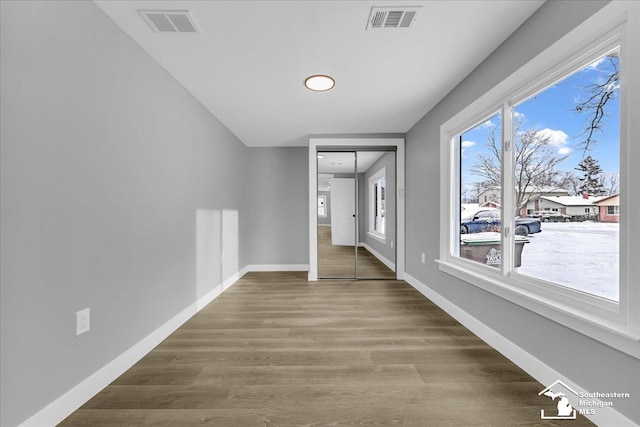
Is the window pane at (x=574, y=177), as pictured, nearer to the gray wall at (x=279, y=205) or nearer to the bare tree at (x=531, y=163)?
the bare tree at (x=531, y=163)

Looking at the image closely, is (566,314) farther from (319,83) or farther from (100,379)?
(100,379)

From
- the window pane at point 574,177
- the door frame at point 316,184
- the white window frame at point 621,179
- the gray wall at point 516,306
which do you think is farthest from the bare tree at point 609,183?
the door frame at point 316,184

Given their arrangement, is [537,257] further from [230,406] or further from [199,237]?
[199,237]

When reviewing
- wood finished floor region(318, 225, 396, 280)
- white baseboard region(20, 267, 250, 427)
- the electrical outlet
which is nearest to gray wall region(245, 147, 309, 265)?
wood finished floor region(318, 225, 396, 280)

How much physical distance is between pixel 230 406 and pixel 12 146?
166 centimetres

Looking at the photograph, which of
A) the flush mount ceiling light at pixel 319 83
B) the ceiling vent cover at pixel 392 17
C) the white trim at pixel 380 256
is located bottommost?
the white trim at pixel 380 256

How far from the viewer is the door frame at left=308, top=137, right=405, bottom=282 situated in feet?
14.6

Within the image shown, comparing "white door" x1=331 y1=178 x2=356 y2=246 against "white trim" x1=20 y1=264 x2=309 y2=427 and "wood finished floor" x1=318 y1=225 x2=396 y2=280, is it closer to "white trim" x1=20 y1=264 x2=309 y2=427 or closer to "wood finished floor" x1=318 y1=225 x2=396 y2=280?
"wood finished floor" x1=318 y1=225 x2=396 y2=280

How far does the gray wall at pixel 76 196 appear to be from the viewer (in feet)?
4.18

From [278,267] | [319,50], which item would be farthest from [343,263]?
[319,50]

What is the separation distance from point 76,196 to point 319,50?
189 cm

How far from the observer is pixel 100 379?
174 centimetres

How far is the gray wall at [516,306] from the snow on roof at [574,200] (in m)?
0.72

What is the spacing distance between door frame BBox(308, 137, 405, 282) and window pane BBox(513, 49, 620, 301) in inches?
93.8
